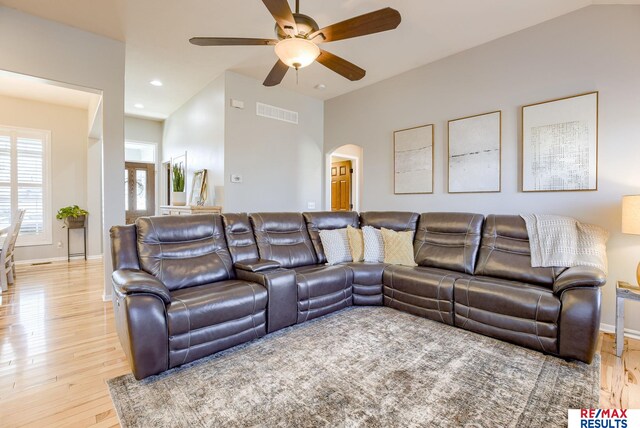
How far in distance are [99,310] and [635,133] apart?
558 cm

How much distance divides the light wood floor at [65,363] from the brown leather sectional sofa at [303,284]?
28 centimetres

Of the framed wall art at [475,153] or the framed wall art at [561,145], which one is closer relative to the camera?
the framed wall art at [561,145]

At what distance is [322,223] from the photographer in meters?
3.80

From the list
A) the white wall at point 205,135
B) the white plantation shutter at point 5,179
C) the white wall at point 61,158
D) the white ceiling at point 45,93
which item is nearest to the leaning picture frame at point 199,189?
the white wall at point 205,135

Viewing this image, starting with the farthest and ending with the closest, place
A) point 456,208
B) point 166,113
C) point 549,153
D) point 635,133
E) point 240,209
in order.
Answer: point 166,113, point 240,209, point 456,208, point 549,153, point 635,133

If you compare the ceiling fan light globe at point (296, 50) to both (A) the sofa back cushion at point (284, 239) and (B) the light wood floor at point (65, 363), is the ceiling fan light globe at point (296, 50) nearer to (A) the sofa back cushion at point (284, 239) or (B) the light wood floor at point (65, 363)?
(A) the sofa back cushion at point (284, 239)

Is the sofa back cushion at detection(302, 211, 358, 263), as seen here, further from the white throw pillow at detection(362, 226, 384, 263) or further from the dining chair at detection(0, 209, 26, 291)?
the dining chair at detection(0, 209, 26, 291)

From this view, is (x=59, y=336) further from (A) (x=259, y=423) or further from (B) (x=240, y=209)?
(B) (x=240, y=209)

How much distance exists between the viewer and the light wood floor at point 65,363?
1.67 meters

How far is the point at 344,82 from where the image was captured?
494 centimetres

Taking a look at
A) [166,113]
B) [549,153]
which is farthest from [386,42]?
[166,113]

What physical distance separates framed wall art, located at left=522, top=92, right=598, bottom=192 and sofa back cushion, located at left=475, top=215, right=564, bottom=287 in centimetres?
65

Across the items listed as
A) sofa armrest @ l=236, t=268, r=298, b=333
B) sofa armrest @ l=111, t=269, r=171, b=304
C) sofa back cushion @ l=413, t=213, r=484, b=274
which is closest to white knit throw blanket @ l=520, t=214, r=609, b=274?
sofa back cushion @ l=413, t=213, r=484, b=274

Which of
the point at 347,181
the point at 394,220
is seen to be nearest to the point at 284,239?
the point at 394,220
